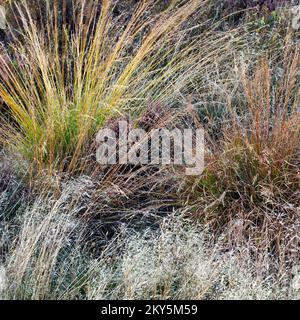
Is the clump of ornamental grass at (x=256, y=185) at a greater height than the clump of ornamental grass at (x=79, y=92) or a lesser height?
lesser

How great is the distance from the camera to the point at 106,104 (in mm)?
4531

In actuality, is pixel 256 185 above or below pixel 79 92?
below

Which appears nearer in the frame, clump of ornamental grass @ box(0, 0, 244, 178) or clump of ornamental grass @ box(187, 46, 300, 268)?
clump of ornamental grass @ box(187, 46, 300, 268)

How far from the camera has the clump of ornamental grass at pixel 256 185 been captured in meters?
3.95

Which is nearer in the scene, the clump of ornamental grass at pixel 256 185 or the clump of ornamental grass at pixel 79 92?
the clump of ornamental grass at pixel 256 185

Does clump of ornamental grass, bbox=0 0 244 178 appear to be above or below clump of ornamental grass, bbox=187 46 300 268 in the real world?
above

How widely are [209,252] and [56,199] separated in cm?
103

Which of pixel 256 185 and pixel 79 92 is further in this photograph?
pixel 79 92

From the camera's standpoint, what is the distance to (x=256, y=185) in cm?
411

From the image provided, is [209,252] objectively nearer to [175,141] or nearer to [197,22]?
[175,141]

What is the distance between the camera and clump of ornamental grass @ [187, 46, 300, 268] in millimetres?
3949
